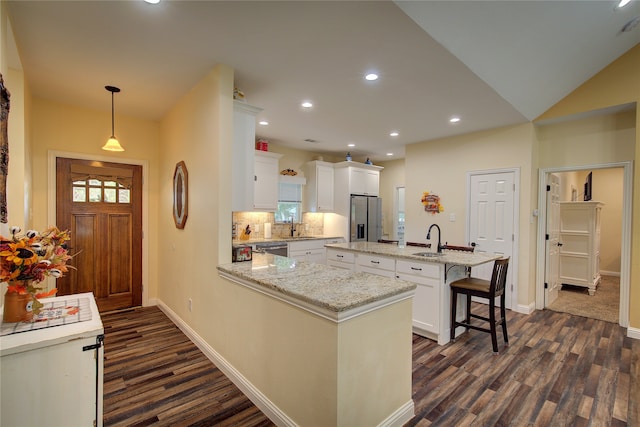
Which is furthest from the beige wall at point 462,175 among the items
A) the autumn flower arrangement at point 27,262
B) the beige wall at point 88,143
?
the autumn flower arrangement at point 27,262

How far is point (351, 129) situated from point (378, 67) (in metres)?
1.94

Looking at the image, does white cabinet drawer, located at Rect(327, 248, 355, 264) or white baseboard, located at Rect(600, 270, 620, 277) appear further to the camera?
white baseboard, located at Rect(600, 270, 620, 277)

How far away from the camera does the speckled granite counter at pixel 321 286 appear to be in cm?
162

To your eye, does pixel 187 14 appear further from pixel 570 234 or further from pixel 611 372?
pixel 570 234

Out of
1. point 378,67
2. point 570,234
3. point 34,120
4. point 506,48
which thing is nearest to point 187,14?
point 378,67

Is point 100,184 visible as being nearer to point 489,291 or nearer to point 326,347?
point 326,347

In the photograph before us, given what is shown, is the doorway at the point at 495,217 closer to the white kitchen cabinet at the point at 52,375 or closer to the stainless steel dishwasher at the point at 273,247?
the stainless steel dishwasher at the point at 273,247

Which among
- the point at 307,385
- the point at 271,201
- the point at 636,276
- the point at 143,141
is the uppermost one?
the point at 143,141

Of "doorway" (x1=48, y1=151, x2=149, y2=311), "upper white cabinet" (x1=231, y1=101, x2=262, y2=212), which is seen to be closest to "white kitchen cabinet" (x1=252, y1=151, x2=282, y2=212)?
"doorway" (x1=48, y1=151, x2=149, y2=311)

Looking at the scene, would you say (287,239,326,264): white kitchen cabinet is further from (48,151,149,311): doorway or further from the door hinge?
the door hinge

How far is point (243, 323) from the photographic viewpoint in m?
2.30

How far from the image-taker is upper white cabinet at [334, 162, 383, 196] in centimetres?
598

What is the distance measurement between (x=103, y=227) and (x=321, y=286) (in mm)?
3436

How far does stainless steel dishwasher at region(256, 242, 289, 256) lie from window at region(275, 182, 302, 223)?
94 cm
